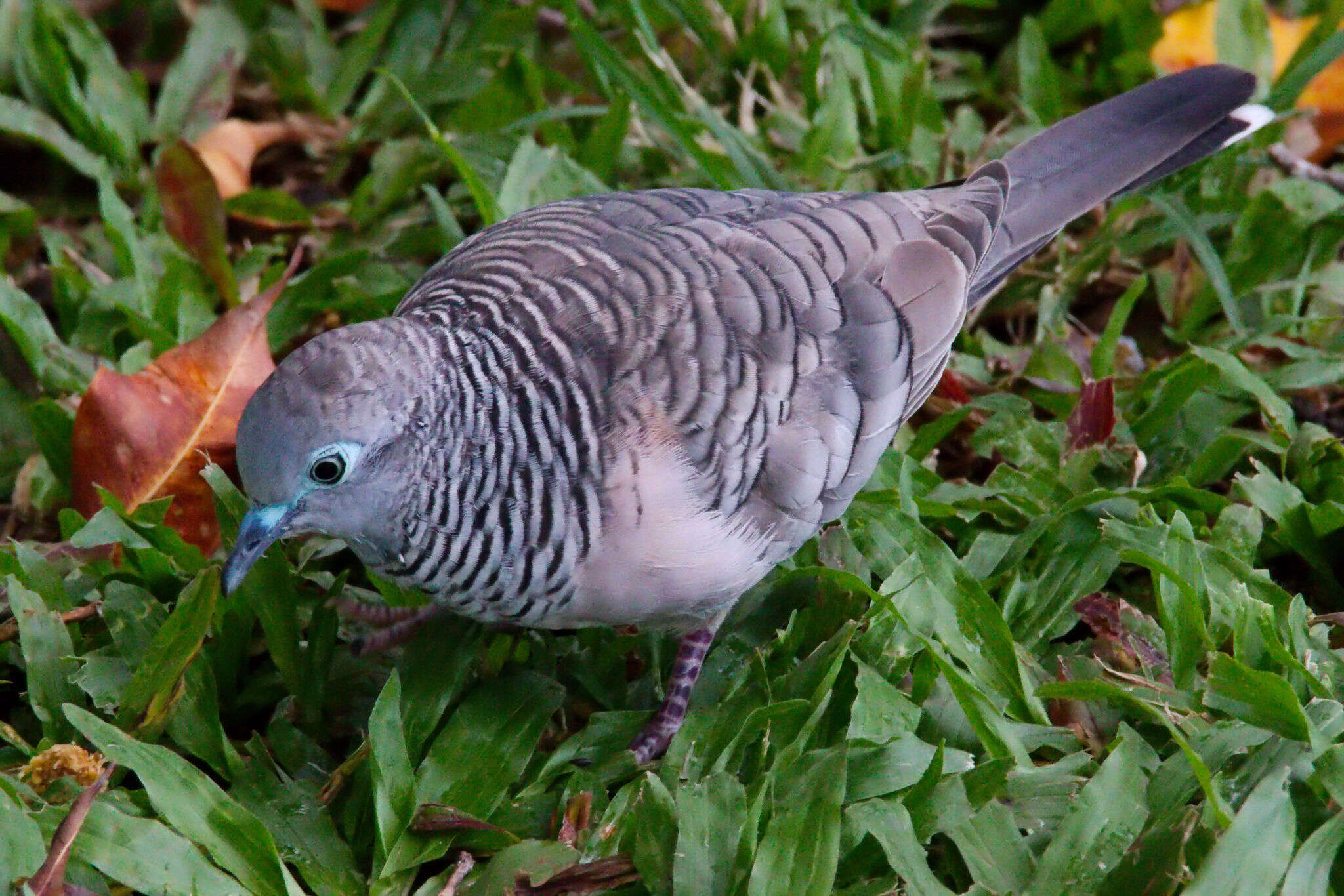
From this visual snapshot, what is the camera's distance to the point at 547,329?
9.12ft

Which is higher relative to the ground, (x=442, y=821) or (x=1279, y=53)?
(x=1279, y=53)

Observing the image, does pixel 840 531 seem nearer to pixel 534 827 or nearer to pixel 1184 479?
pixel 1184 479

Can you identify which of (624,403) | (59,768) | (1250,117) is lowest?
(59,768)

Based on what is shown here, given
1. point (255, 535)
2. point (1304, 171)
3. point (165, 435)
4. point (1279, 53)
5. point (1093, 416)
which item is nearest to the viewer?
point (255, 535)

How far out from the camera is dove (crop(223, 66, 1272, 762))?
251cm

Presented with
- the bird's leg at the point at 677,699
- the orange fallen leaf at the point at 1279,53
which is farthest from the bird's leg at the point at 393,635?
the orange fallen leaf at the point at 1279,53

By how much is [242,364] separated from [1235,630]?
2.48 metres

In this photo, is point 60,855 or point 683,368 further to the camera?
point 683,368

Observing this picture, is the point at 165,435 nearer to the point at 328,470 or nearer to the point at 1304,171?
the point at 328,470

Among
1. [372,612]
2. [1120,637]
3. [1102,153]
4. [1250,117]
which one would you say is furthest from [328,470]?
[1250,117]

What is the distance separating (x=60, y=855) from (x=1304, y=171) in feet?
13.0

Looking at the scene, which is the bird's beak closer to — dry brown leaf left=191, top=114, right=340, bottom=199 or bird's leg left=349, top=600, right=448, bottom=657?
bird's leg left=349, top=600, right=448, bottom=657

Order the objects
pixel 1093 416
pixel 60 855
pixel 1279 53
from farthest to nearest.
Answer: pixel 1279 53, pixel 1093 416, pixel 60 855

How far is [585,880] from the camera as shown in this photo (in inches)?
103
